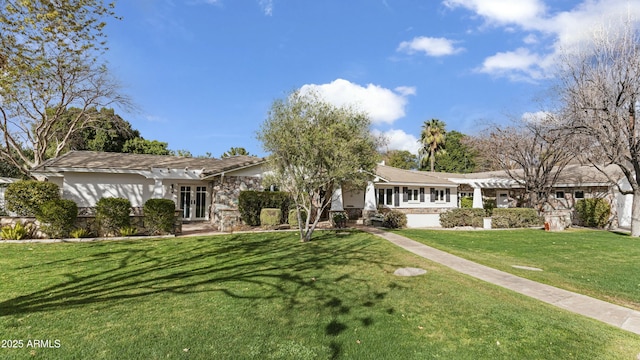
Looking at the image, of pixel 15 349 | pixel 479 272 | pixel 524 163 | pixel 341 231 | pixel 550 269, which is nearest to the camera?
pixel 15 349

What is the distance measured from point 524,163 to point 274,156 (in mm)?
21251

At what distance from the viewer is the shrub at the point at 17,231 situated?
37.6ft

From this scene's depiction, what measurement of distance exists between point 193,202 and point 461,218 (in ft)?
59.0

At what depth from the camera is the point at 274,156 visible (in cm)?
1255

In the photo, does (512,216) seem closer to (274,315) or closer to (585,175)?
(585,175)

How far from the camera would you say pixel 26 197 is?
12.6 m

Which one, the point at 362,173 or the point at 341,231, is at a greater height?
the point at 362,173

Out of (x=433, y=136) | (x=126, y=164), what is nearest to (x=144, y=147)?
(x=126, y=164)

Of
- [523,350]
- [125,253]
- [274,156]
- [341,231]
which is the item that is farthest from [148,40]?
[523,350]

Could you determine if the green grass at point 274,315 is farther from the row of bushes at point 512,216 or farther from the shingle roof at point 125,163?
the row of bushes at point 512,216

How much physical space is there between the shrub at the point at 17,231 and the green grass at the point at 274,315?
381 centimetres

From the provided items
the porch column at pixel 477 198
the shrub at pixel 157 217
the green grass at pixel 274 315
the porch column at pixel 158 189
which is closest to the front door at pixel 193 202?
the porch column at pixel 158 189

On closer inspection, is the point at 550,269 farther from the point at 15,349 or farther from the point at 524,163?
the point at 524,163

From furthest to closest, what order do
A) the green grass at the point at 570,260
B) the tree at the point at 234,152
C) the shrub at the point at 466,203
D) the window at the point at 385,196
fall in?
the tree at the point at 234,152 → the shrub at the point at 466,203 → the window at the point at 385,196 → the green grass at the point at 570,260
